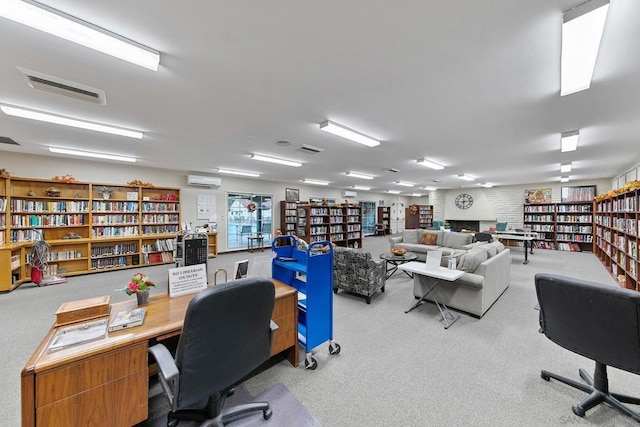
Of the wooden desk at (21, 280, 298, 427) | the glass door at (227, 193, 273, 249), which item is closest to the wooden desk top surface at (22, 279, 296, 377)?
the wooden desk at (21, 280, 298, 427)

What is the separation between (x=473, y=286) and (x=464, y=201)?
946cm

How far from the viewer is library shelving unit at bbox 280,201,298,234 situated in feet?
30.0

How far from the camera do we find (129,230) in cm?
604

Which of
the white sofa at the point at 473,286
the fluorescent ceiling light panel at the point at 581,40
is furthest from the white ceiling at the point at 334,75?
the white sofa at the point at 473,286

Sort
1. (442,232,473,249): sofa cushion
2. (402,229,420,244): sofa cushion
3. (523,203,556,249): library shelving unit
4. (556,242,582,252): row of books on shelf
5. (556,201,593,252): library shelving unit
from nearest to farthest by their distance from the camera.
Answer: (442,232,473,249): sofa cushion → (402,229,420,244): sofa cushion → (556,201,593,252): library shelving unit → (556,242,582,252): row of books on shelf → (523,203,556,249): library shelving unit

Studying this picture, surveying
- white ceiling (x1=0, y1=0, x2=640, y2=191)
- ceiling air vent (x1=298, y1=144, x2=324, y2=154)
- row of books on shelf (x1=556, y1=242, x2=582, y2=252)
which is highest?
white ceiling (x1=0, y1=0, x2=640, y2=191)

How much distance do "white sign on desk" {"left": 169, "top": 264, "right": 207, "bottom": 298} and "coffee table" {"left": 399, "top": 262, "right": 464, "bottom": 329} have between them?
7.91 ft

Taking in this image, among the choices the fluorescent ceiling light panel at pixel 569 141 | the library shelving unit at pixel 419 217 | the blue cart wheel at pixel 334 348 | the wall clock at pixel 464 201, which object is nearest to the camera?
the blue cart wheel at pixel 334 348

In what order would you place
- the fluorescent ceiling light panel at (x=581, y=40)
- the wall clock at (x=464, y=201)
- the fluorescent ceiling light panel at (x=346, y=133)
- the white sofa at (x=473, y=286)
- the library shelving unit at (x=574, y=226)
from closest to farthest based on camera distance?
the fluorescent ceiling light panel at (x=581, y=40)
the white sofa at (x=473, y=286)
the fluorescent ceiling light panel at (x=346, y=133)
the library shelving unit at (x=574, y=226)
the wall clock at (x=464, y=201)

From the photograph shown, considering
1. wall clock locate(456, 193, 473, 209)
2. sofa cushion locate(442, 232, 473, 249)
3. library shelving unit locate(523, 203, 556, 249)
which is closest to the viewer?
sofa cushion locate(442, 232, 473, 249)

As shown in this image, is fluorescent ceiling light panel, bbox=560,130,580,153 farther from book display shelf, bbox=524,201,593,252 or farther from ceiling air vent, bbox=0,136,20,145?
ceiling air vent, bbox=0,136,20,145

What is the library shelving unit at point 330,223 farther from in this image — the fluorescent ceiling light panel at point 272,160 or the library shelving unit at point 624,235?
the library shelving unit at point 624,235

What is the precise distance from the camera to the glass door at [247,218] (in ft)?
27.1

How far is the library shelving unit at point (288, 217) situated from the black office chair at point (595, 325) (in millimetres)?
7734
